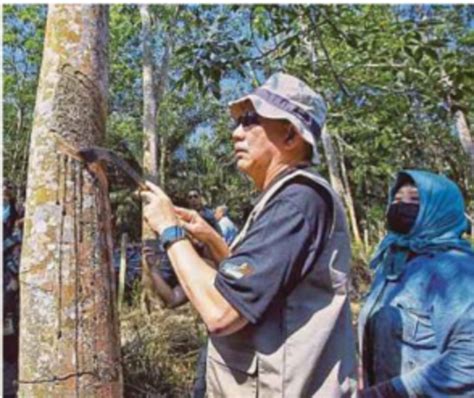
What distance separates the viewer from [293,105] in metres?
1.40

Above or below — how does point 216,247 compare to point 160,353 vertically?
above

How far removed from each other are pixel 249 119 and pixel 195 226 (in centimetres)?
38

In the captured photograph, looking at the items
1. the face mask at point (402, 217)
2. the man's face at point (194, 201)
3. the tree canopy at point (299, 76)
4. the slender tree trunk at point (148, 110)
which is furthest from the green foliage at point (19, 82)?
the face mask at point (402, 217)

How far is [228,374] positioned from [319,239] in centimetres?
33

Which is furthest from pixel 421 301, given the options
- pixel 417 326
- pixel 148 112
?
pixel 148 112

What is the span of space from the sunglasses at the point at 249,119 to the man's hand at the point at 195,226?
1.11 ft

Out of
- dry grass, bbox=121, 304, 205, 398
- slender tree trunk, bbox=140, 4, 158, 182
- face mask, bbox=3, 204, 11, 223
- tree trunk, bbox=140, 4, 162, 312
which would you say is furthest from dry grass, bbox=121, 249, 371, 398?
slender tree trunk, bbox=140, 4, 158, 182

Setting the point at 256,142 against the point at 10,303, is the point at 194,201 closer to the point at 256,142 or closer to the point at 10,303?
the point at 10,303

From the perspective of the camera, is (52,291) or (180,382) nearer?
(52,291)

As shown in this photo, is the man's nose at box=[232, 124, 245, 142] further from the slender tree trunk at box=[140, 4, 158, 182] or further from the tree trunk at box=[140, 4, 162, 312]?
the slender tree trunk at box=[140, 4, 158, 182]

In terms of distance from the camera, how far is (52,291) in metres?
1.52

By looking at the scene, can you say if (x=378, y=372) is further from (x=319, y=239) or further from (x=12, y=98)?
(x=12, y=98)

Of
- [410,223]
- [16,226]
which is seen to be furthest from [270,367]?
[16,226]

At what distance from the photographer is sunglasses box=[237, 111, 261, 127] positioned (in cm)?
145
